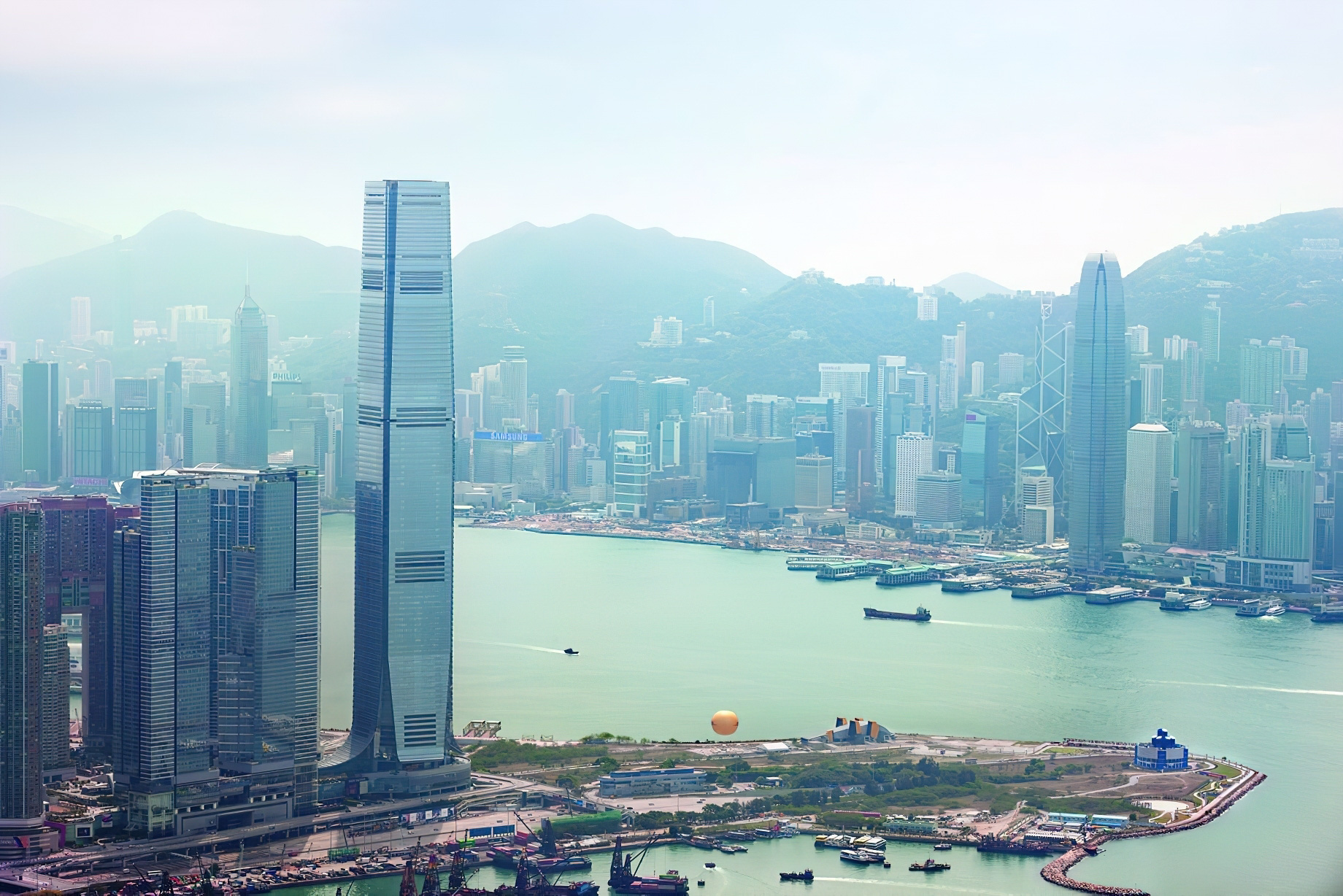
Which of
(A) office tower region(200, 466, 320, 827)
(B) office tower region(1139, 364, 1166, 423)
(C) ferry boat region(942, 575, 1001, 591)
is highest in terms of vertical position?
(B) office tower region(1139, 364, 1166, 423)

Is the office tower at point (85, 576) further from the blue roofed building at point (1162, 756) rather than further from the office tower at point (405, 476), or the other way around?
the blue roofed building at point (1162, 756)

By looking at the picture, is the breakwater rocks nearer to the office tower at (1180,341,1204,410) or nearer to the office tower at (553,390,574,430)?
the office tower at (1180,341,1204,410)

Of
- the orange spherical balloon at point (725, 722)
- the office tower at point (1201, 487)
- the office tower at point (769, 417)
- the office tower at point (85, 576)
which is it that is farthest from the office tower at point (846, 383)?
the office tower at point (85, 576)

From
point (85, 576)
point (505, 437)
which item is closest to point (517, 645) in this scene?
point (85, 576)

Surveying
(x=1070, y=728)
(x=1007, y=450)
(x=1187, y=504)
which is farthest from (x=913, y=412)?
(x=1070, y=728)

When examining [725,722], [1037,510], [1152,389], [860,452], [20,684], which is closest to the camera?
[20,684]

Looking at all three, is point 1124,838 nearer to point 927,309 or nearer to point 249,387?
point 249,387

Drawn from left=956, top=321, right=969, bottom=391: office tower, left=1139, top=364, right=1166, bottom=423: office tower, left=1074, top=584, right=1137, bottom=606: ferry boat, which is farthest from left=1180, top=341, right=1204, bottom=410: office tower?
left=1074, top=584, right=1137, bottom=606: ferry boat
